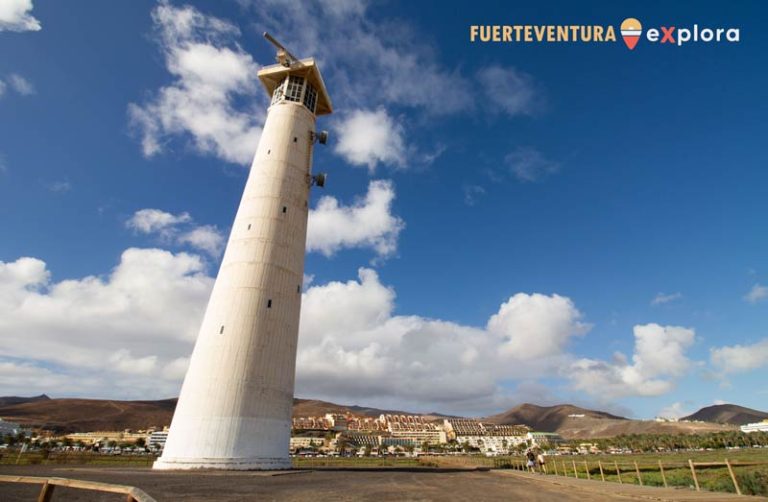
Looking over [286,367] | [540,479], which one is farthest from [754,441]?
[286,367]

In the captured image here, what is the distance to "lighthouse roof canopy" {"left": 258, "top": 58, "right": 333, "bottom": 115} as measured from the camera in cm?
3403

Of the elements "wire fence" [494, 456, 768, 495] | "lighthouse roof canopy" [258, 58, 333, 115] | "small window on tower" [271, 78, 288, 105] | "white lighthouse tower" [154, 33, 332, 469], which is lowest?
"wire fence" [494, 456, 768, 495]

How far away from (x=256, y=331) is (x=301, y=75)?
21723mm

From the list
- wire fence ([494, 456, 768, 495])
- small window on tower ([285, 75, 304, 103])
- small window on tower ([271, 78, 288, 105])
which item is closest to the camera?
wire fence ([494, 456, 768, 495])

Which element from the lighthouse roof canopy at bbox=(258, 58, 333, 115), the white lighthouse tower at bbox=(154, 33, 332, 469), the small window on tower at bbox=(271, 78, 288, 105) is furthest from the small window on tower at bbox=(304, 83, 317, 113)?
the white lighthouse tower at bbox=(154, 33, 332, 469)

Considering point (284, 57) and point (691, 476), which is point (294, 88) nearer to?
point (284, 57)

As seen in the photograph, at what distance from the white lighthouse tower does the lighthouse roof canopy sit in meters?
3.81

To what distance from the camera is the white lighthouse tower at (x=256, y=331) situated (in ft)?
72.2

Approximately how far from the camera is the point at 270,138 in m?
31.2

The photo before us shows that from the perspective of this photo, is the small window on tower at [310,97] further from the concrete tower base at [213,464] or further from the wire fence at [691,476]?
the wire fence at [691,476]

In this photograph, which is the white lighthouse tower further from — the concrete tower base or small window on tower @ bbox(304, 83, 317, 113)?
small window on tower @ bbox(304, 83, 317, 113)

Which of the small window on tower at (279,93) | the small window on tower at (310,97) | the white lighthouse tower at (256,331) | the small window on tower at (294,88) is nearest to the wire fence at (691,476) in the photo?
the white lighthouse tower at (256,331)

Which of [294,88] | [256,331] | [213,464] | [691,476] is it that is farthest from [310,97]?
[691,476]

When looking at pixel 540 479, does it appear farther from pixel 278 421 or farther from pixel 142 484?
pixel 142 484
